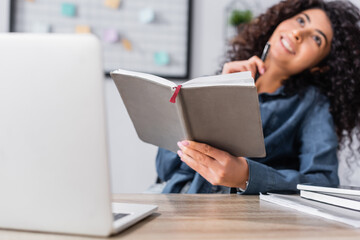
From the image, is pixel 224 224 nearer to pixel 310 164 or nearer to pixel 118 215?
pixel 118 215

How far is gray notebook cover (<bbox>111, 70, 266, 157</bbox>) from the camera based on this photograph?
0.79 metres

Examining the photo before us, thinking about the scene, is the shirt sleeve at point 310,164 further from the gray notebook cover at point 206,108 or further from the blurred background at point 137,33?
the blurred background at point 137,33

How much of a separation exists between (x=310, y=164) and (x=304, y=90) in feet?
1.17

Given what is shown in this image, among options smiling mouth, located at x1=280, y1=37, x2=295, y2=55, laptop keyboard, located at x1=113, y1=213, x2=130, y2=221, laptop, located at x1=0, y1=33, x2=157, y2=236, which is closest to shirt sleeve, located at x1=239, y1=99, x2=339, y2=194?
smiling mouth, located at x1=280, y1=37, x2=295, y2=55

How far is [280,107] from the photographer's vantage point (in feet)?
4.82

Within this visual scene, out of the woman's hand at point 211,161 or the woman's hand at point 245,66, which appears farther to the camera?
the woman's hand at point 245,66

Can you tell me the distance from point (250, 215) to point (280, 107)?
796 millimetres

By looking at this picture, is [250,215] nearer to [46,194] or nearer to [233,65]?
[46,194]

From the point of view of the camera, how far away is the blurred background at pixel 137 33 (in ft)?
6.95

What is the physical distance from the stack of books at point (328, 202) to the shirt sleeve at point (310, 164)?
87 millimetres

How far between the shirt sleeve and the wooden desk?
0.48 ft

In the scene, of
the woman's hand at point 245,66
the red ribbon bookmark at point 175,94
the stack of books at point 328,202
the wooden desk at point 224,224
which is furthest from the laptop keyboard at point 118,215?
the woman's hand at point 245,66

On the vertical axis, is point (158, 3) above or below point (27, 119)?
above

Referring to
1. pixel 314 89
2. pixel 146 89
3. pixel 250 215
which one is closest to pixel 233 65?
pixel 314 89
